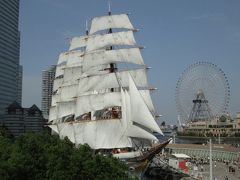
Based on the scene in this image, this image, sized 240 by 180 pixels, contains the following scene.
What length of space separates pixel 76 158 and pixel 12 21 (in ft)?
483

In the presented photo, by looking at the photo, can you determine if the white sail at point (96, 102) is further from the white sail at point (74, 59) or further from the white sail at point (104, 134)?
the white sail at point (74, 59)

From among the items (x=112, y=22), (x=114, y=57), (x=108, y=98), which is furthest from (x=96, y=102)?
(x=112, y=22)

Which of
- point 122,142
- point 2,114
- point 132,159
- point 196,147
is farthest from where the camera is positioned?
point 2,114

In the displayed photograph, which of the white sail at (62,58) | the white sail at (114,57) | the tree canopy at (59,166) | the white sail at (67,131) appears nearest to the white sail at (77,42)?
the white sail at (62,58)

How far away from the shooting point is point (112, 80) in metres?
82.8

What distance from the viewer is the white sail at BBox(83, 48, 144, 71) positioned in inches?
3378

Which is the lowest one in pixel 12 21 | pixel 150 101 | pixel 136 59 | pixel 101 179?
pixel 101 179

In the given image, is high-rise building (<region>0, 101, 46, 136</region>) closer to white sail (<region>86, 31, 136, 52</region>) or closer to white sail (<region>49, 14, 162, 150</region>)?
white sail (<region>49, 14, 162, 150</region>)

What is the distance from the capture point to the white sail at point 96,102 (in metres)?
80.2

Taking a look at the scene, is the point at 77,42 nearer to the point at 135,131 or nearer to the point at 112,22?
the point at 112,22

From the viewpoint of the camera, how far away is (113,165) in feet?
140

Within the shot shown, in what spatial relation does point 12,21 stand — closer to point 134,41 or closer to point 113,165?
point 134,41

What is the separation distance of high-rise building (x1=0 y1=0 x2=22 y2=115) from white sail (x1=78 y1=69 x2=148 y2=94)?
87.7 metres

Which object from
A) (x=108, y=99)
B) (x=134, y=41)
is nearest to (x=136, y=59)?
(x=134, y=41)
